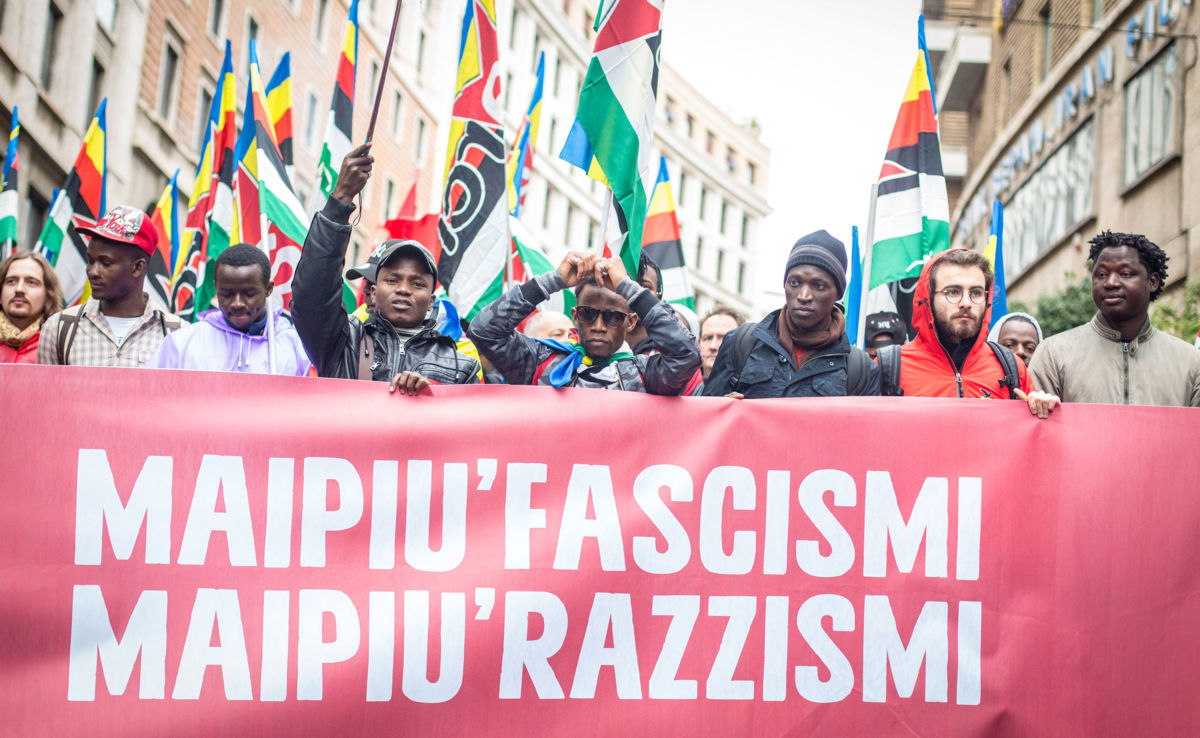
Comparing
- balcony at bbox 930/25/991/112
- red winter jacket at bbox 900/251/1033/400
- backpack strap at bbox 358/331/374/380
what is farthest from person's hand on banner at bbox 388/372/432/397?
balcony at bbox 930/25/991/112

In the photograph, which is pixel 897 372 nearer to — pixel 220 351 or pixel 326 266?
pixel 326 266

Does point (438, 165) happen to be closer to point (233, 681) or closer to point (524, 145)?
point (524, 145)

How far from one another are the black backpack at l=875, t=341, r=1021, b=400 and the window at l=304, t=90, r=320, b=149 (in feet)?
84.7

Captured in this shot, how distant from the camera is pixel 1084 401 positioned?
4488 mm

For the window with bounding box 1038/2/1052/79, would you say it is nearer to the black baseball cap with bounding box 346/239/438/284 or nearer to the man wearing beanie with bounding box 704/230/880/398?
the man wearing beanie with bounding box 704/230/880/398

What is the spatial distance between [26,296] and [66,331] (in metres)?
0.98

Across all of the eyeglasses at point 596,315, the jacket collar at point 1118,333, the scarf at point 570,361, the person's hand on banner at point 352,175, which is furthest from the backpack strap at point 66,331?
the jacket collar at point 1118,333

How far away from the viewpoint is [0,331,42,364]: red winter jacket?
17.6ft

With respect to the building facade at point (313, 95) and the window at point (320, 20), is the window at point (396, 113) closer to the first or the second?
the building facade at point (313, 95)

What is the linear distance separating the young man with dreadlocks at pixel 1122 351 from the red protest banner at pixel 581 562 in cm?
49

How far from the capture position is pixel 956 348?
445 cm

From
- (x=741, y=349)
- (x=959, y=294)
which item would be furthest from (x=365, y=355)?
(x=959, y=294)

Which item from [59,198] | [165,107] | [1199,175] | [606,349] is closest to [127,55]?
[165,107]

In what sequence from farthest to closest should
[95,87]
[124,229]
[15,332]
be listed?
1. [95,87]
2. [15,332]
3. [124,229]
